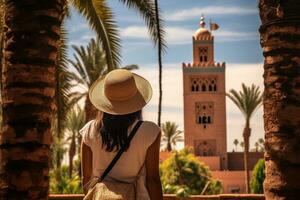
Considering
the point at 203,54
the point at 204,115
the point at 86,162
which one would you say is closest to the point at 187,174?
the point at 204,115

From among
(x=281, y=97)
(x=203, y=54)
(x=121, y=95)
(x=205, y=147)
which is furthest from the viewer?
(x=203, y=54)

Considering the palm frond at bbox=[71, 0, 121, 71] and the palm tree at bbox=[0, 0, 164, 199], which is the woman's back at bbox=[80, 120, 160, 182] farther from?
the palm frond at bbox=[71, 0, 121, 71]

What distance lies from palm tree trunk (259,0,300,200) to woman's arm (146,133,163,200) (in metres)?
1.77

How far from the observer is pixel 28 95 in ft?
13.8

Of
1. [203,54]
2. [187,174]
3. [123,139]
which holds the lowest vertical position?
[187,174]

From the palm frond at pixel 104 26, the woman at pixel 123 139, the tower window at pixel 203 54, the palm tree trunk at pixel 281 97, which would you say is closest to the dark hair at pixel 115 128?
the woman at pixel 123 139

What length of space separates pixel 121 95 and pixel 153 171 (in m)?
0.45

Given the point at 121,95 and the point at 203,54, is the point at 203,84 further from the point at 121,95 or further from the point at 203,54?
the point at 121,95

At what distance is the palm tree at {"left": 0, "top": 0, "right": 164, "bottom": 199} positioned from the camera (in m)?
4.08

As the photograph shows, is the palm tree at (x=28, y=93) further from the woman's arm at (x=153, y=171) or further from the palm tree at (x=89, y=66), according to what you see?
the palm tree at (x=89, y=66)

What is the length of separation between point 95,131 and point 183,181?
1418 inches

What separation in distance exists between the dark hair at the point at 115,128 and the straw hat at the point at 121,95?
3 centimetres

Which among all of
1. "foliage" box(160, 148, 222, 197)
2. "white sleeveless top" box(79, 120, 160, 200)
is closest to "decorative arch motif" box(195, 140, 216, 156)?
"foliage" box(160, 148, 222, 197)

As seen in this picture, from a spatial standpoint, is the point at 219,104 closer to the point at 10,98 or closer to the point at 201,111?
the point at 201,111
